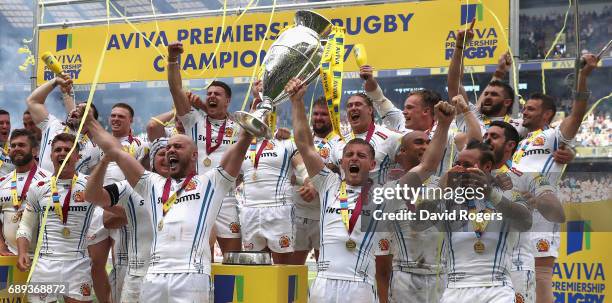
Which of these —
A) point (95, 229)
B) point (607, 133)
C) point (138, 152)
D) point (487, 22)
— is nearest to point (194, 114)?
point (138, 152)

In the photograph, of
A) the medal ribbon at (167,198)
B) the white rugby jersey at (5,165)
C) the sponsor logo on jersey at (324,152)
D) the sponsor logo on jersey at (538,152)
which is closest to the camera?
the medal ribbon at (167,198)

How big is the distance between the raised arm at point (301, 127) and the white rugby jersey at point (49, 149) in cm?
320

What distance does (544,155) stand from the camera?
6668mm

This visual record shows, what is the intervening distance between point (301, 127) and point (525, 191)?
70.1 inches

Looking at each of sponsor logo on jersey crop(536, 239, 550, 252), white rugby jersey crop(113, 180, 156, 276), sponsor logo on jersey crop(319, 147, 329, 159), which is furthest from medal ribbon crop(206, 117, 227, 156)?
sponsor logo on jersey crop(536, 239, 550, 252)

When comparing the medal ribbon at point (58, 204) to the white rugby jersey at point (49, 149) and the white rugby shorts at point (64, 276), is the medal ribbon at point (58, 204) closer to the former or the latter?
the white rugby shorts at point (64, 276)

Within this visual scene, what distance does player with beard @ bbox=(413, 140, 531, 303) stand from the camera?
16.2 ft

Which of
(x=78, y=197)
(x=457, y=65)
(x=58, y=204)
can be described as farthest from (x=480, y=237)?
(x=58, y=204)

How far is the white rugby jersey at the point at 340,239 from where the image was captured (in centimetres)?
555

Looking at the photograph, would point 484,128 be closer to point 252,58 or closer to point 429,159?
point 429,159

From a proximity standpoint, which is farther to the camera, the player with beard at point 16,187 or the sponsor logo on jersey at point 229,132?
the sponsor logo on jersey at point 229,132

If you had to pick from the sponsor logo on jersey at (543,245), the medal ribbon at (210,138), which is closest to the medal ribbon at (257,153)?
the medal ribbon at (210,138)

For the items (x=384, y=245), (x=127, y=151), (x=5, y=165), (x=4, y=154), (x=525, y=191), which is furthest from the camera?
(x=4, y=154)

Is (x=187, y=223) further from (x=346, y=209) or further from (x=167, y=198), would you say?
(x=346, y=209)
